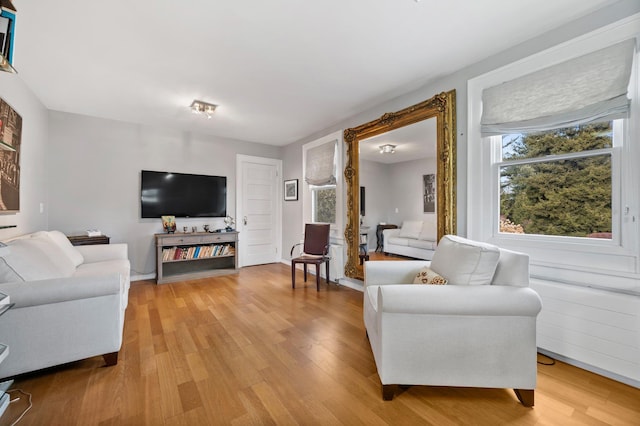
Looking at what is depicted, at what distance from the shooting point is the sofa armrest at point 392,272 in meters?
2.13

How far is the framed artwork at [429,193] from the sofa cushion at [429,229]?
0.29 ft

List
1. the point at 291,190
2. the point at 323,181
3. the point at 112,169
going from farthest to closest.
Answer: the point at 291,190, the point at 323,181, the point at 112,169

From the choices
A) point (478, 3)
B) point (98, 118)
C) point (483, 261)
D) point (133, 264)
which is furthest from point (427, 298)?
point (98, 118)

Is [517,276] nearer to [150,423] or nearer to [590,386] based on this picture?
[590,386]

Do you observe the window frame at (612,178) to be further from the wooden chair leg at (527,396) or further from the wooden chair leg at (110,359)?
the wooden chair leg at (110,359)

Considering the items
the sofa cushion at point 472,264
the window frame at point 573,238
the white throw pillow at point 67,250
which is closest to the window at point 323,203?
the window frame at point 573,238

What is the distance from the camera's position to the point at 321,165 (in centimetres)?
423

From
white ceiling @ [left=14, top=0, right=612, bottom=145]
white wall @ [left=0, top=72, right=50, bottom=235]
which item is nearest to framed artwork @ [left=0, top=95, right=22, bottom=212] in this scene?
white wall @ [left=0, top=72, right=50, bottom=235]

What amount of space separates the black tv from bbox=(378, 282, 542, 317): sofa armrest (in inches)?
155

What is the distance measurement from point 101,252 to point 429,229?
148 inches

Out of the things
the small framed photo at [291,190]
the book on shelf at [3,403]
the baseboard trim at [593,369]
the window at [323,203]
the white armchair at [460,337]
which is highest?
the small framed photo at [291,190]

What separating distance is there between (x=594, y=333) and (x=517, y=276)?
813 millimetres

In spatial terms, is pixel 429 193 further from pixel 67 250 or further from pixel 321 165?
pixel 67 250

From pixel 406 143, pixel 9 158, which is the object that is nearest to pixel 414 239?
pixel 406 143
